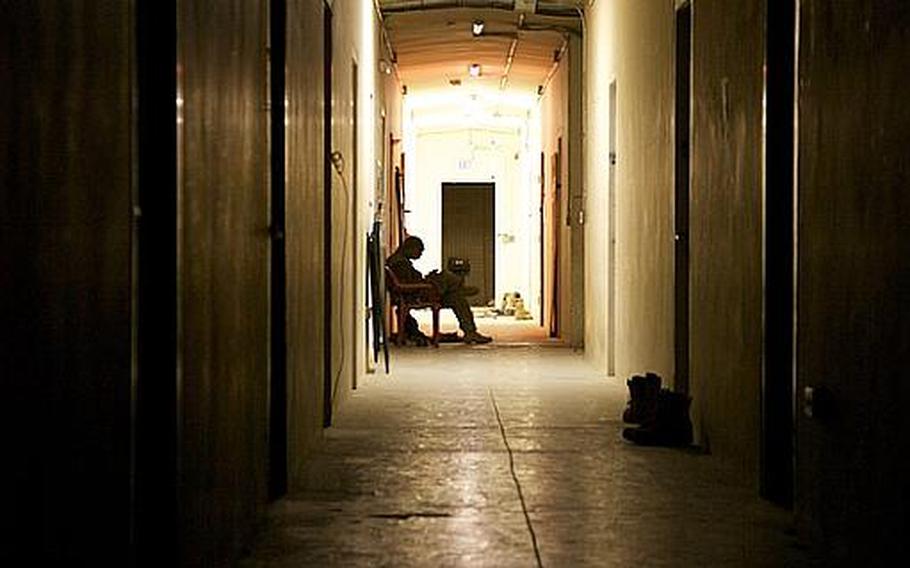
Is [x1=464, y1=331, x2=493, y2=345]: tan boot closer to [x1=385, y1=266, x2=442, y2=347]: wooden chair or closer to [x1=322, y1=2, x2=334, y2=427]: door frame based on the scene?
[x1=385, y1=266, x2=442, y2=347]: wooden chair

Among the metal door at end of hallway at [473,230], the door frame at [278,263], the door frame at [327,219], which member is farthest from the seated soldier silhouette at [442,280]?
the metal door at end of hallway at [473,230]

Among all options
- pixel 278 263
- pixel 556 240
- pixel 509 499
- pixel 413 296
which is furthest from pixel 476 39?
pixel 509 499

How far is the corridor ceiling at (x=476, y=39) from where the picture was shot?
1201 centimetres

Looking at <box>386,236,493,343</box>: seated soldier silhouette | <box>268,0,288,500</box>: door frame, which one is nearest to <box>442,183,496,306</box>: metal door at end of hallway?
<box>386,236,493,343</box>: seated soldier silhouette

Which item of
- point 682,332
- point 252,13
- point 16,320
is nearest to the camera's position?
point 16,320

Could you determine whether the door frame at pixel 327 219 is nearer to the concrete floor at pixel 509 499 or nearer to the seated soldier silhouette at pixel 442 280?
the concrete floor at pixel 509 499

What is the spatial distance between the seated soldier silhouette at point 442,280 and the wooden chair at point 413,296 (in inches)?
5.2

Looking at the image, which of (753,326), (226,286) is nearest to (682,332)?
(753,326)

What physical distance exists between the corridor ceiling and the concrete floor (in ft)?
16.1

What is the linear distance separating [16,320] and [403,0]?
9.99m

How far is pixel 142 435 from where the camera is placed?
2936mm

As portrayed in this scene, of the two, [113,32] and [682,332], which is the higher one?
[113,32]

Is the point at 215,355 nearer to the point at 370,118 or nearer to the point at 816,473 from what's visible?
the point at 816,473

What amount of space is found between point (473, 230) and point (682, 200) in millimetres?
18069
